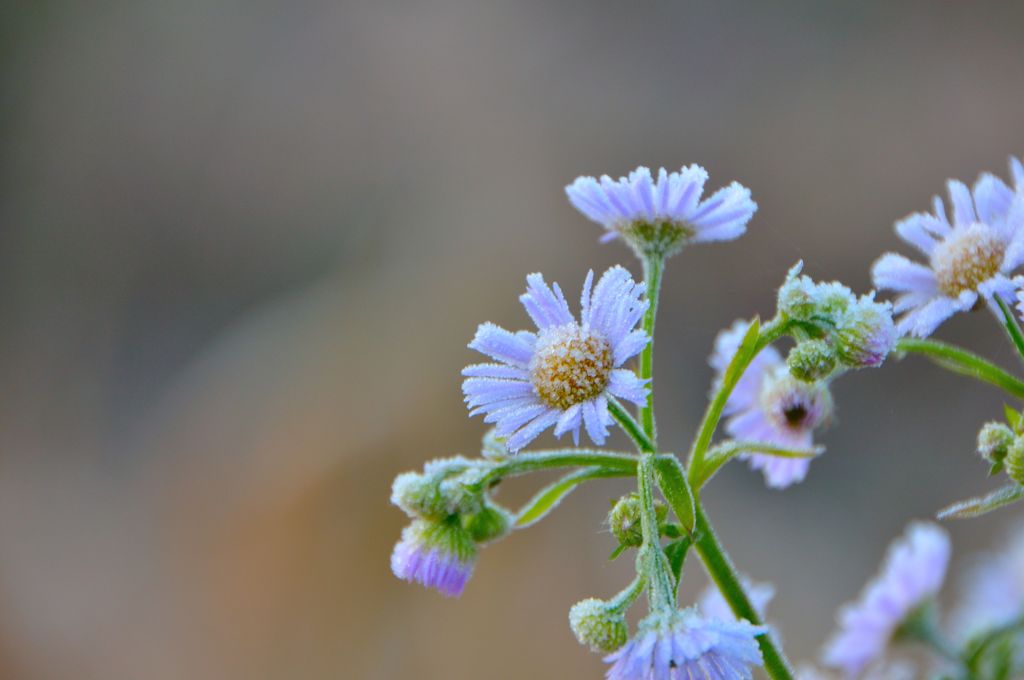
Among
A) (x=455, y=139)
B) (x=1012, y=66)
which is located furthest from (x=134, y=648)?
(x=1012, y=66)

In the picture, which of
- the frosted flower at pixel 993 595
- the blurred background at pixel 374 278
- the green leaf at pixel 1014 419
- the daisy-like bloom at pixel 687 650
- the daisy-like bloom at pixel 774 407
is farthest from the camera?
the blurred background at pixel 374 278

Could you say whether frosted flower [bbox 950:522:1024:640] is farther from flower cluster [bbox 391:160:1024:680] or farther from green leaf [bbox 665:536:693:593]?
green leaf [bbox 665:536:693:593]

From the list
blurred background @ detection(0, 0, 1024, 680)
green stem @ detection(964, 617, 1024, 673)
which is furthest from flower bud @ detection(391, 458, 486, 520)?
blurred background @ detection(0, 0, 1024, 680)

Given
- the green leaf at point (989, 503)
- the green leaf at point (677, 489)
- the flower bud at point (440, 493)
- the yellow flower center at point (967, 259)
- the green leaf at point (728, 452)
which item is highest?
the flower bud at point (440, 493)

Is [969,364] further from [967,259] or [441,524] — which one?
[441,524]

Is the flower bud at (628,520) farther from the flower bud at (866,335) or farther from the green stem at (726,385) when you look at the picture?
the flower bud at (866,335)

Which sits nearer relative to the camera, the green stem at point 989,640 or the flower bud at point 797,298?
the flower bud at point 797,298

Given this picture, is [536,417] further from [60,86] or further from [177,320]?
[60,86]

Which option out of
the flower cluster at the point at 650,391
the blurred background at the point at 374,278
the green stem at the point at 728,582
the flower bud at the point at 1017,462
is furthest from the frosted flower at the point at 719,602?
the blurred background at the point at 374,278

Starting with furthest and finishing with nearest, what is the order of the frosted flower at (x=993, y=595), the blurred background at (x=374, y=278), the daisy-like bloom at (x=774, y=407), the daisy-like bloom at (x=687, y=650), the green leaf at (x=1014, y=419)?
the blurred background at (x=374, y=278)
the frosted flower at (x=993, y=595)
the daisy-like bloom at (x=774, y=407)
the green leaf at (x=1014, y=419)
the daisy-like bloom at (x=687, y=650)
